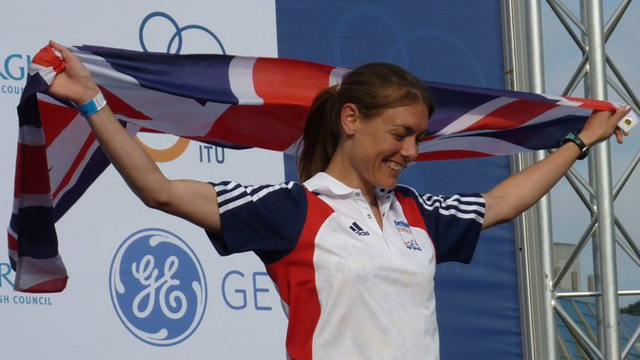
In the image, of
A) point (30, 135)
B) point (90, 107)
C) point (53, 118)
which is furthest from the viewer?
point (53, 118)

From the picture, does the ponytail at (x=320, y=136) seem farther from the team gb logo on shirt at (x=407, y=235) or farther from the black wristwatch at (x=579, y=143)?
the black wristwatch at (x=579, y=143)

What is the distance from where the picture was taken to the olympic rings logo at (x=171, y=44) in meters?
4.15

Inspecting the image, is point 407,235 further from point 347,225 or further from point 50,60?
point 50,60

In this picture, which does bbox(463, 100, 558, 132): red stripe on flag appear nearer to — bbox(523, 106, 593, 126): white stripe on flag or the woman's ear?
bbox(523, 106, 593, 126): white stripe on flag

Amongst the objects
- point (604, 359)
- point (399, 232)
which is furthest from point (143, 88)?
point (604, 359)

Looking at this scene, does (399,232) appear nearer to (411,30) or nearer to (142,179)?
(142,179)

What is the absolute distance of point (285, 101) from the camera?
310cm

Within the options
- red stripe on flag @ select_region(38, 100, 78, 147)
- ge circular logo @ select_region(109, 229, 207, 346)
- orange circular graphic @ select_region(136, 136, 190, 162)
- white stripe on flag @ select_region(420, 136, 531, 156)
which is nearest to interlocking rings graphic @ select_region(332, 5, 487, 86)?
orange circular graphic @ select_region(136, 136, 190, 162)

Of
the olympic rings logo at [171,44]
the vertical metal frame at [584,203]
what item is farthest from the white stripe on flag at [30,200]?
the vertical metal frame at [584,203]

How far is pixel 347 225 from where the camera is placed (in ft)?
8.71

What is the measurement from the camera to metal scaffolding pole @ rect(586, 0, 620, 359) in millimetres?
4715

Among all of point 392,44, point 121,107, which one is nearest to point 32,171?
point 121,107

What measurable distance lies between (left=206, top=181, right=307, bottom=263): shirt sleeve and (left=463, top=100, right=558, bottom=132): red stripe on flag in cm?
93

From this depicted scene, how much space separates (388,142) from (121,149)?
0.64 meters
